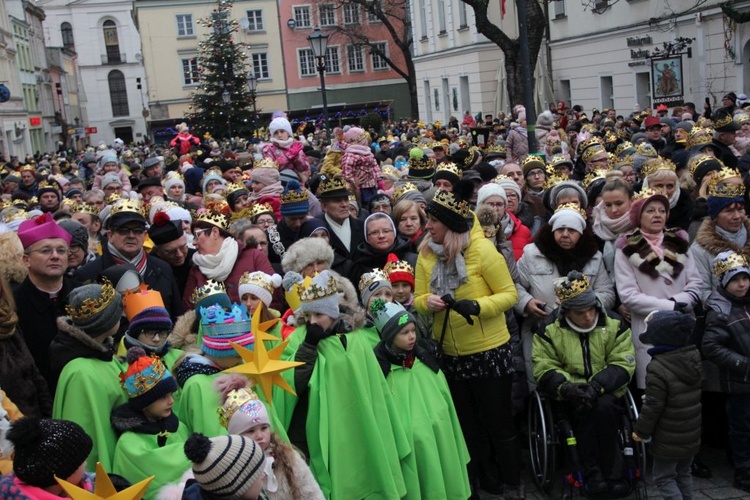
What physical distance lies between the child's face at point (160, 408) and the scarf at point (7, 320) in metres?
1.19

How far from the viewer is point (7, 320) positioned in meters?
5.25

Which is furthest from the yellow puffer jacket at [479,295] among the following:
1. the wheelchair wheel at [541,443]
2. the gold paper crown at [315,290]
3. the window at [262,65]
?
the window at [262,65]

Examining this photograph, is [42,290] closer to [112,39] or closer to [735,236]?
[735,236]

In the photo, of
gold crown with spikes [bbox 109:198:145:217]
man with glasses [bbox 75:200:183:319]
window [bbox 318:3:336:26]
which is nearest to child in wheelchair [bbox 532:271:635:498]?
man with glasses [bbox 75:200:183:319]

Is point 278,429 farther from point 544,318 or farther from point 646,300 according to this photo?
point 646,300

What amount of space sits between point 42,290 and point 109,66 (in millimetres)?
93817

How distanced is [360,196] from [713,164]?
4233mm

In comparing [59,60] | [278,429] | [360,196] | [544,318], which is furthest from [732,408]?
[59,60]

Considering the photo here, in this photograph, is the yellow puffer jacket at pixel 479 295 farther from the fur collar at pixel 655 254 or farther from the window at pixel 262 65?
the window at pixel 262 65

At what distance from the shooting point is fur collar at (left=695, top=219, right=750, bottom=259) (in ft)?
22.2

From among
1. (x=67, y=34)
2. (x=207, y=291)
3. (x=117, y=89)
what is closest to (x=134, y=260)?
(x=207, y=291)

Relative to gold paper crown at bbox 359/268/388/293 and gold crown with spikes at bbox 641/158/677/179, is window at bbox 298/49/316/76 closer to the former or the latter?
gold crown with spikes at bbox 641/158/677/179

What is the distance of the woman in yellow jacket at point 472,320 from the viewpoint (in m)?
6.21

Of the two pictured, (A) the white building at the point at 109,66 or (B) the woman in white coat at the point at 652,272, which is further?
(A) the white building at the point at 109,66
